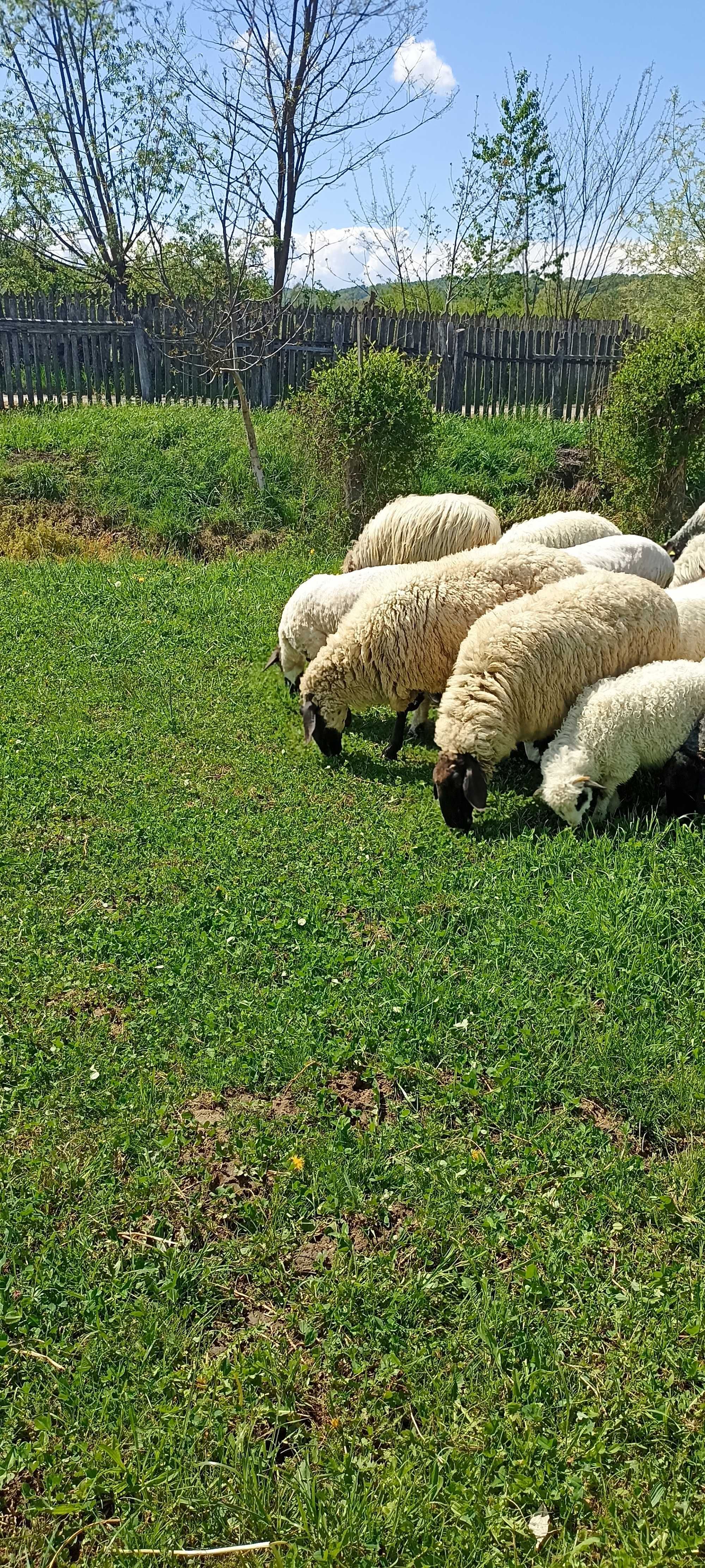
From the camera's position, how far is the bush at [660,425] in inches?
453

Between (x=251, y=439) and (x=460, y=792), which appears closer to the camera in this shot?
(x=460, y=792)

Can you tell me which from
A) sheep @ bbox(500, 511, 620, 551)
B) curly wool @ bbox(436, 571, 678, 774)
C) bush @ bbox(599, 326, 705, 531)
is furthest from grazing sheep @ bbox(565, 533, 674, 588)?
bush @ bbox(599, 326, 705, 531)

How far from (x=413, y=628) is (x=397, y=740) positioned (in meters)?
0.80

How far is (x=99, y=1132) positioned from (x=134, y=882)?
5.68 feet

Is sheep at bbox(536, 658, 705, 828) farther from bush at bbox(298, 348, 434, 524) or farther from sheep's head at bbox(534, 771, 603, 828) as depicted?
bush at bbox(298, 348, 434, 524)

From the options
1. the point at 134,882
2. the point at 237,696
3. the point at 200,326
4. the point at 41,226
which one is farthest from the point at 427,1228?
the point at 41,226

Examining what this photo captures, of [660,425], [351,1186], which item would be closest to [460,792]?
[351,1186]

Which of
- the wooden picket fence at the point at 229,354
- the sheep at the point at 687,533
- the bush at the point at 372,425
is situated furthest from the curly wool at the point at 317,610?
the wooden picket fence at the point at 229,354

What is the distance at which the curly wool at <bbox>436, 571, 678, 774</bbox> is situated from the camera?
5.63 m

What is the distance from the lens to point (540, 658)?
5660 millimetres

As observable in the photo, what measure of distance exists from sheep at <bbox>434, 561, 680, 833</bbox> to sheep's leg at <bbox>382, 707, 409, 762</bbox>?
2.34 ft

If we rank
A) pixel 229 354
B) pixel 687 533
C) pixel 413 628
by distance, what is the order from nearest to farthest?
pixel 413 628
pixel 687 533
pixel 229 354

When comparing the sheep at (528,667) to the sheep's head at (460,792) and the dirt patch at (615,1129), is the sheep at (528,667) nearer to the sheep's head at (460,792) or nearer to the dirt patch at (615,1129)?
the sheep's head at (460,792)

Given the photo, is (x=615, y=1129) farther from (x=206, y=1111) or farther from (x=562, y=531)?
(x=562, y=531)
